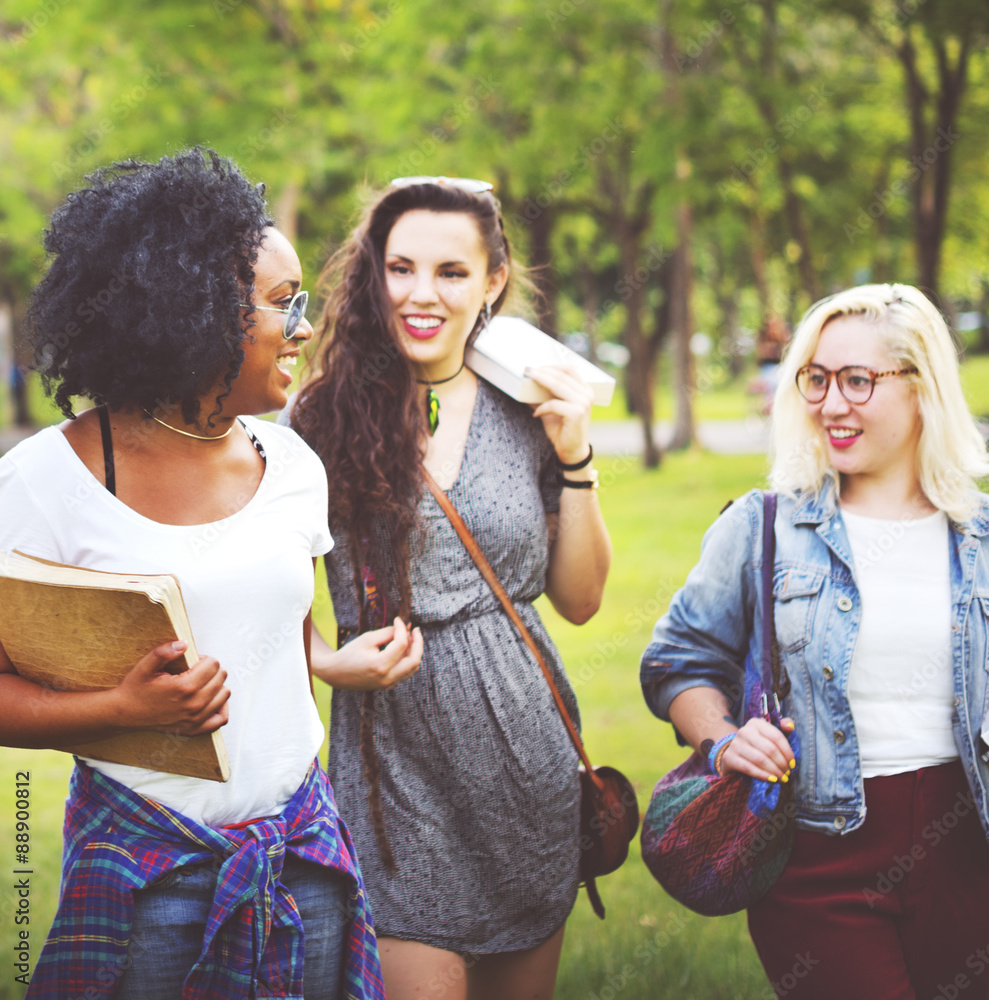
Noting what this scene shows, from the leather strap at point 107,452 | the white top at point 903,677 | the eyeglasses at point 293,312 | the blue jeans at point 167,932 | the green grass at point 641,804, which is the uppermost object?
the eyeglasses at point 293,312

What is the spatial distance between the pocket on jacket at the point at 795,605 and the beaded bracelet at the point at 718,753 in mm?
251

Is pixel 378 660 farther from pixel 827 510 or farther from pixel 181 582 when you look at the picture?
pixel 827 510

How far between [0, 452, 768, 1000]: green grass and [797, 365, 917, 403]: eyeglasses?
2181mm

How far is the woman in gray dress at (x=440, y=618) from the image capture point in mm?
2590

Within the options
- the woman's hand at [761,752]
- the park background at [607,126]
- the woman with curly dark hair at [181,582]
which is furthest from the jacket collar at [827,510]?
the park background at [607,126]

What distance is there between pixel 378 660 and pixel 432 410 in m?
0.70

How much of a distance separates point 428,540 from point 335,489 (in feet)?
0.85

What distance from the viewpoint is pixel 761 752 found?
94.6 inches

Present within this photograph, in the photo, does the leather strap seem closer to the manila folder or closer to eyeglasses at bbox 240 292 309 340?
the manila folder

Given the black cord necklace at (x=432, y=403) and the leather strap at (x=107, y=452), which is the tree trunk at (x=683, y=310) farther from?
the leather strap at (x=107, y=452)

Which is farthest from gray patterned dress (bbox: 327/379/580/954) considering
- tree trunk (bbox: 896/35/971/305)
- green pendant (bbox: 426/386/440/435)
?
tree trunk (bbox: 896/35/971/305)

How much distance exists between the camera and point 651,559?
9.99 meters

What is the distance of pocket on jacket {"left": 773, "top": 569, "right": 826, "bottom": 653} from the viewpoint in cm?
251

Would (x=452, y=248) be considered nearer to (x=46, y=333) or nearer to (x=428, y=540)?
(x=428, y=540)
